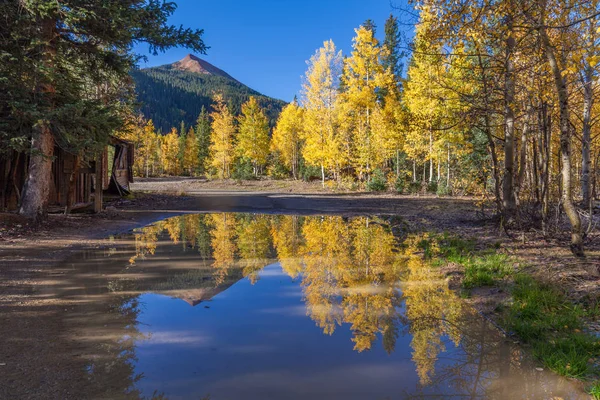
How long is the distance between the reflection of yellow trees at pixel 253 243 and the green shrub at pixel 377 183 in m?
14.7

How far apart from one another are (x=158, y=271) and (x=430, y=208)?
1335 centimetres

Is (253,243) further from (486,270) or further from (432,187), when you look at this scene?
(432,187)

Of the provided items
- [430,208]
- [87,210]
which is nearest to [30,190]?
[87,210]

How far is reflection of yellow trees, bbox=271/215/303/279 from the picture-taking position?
24.5ft

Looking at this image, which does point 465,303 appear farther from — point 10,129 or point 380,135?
point 380,135

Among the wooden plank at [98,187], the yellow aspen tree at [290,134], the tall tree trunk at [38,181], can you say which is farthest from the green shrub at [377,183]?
the tall tree trunk at [38,181]

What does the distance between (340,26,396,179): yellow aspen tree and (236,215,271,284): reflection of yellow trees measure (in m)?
15.5

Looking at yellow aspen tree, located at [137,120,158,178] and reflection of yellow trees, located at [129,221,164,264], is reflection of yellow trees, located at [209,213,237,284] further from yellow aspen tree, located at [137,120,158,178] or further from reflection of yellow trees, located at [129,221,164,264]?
yellow aspen tree, located at [137,120,158,178]

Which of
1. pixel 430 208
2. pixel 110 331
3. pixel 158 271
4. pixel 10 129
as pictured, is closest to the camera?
pixel 110 331

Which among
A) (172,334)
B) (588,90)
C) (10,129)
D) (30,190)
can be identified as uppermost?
(588,90)

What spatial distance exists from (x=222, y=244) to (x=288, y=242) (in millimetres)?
1667

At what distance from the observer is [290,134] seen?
47000mm

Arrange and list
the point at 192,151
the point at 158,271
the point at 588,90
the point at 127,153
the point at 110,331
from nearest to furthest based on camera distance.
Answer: the point at 110,331, the point at 158,271, the point at 588,90, the point at 127,153, the point at 192,151

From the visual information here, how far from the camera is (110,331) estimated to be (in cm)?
422
